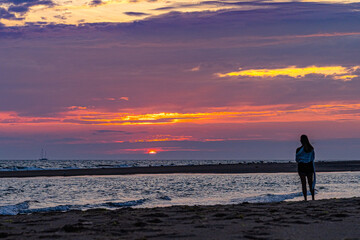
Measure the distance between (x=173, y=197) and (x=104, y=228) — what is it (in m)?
13.0

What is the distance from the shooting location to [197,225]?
364 inches

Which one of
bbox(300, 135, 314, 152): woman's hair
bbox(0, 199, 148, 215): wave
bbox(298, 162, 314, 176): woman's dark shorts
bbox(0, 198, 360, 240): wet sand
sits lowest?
bbox(0, 199, 148, 215): wave

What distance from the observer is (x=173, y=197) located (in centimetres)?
2189

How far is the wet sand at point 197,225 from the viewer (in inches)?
318

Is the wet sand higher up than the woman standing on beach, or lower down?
lower down

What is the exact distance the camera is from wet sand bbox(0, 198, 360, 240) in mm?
8086

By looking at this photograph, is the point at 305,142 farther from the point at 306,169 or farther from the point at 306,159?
the point at 306,169

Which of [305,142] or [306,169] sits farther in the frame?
[306,169]

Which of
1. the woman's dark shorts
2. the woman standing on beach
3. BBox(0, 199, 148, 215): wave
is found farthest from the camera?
BBox(0, 199, 148, 215): wave

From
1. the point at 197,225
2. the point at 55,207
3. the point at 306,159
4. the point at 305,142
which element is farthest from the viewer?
the point at 55,207

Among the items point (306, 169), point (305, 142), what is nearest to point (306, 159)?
point (306, 169)

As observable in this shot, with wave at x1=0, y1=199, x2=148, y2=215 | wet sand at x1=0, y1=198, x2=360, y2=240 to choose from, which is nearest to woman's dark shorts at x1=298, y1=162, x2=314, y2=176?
wet sand at x1=0, y1=198, x2=360, y2=240

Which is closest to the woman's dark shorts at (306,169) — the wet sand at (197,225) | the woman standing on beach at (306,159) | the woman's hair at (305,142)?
the woman standing on beach at (306,159)

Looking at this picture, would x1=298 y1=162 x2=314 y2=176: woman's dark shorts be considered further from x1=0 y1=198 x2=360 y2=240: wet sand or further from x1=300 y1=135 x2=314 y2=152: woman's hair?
x1=0 y1=198 x2=360 y2=240: wet sand
